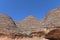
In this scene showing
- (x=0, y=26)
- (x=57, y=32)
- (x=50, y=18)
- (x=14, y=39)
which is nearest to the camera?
(x=57, y=32)

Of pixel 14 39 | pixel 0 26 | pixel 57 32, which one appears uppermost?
pixel 0 26

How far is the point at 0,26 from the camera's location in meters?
27.8

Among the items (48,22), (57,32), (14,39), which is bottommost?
(57,32)

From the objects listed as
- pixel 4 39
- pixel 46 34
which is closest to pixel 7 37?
pixel 4 39

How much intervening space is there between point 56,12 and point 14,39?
8.47m

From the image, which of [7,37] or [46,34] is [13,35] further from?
[46,34]

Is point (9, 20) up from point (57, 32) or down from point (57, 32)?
up

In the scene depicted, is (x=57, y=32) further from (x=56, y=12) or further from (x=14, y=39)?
(x=14, y=39)

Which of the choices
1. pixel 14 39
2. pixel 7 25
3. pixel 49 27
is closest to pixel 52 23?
pixel 49 27

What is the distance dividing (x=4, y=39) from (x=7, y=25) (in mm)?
6955

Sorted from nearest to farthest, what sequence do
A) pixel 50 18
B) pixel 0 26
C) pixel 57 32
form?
pixel 57 32, pixel 50 18, pixel 0 26

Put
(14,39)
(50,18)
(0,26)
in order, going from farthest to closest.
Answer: (0,26) < (14,39) < (50,18)

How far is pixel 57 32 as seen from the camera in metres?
13.3

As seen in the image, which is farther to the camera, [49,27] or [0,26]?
[0,26]
